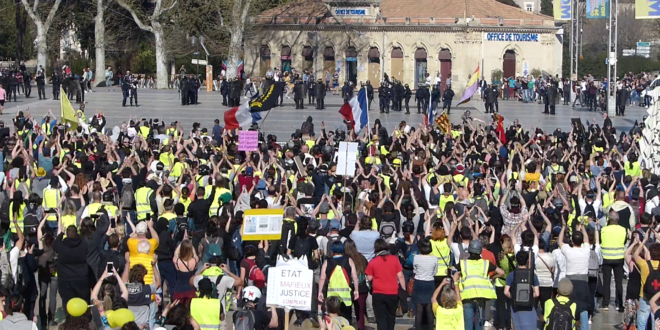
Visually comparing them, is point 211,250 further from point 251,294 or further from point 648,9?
point 648,9

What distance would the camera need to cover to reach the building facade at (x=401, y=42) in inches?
2464

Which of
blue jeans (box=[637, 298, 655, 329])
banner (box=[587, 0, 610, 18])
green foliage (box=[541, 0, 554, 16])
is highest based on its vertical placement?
green foliage (box=[541, 0, 554, 16])

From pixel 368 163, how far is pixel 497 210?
491 centimetres

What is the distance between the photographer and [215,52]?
220ft

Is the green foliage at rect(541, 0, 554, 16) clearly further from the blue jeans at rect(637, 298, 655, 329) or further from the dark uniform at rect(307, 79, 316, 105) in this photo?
the blue jeans at rect(637, 298, 655, 329)

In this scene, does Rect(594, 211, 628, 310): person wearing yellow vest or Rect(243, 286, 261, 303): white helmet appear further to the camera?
Rect(594, 211, 628, 310): person wearing yellow vest

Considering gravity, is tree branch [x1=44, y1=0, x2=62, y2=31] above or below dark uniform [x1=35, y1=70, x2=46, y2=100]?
above

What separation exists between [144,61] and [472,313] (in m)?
59.0

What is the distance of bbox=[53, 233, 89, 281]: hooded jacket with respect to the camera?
12453 millimetres

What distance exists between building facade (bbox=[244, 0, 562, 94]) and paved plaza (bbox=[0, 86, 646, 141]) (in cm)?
1255

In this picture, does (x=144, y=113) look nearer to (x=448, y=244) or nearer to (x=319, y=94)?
(x=319, y=94)

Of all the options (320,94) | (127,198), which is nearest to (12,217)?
(127,198)

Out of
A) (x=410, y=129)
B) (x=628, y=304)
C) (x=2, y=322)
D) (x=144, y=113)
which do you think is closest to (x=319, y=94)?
(x=144, y=113)

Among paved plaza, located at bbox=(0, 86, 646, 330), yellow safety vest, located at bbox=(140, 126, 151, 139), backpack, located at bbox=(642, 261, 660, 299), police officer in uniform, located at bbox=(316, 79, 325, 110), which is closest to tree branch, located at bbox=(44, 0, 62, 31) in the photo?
paved plaza, located at bbox=(0, 86, 646, 330)
